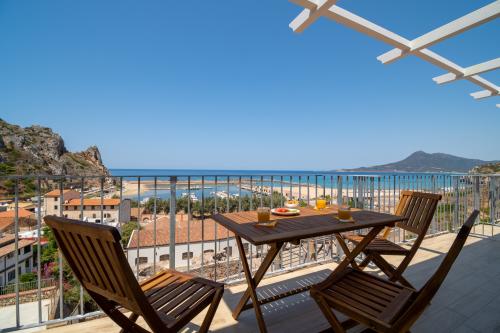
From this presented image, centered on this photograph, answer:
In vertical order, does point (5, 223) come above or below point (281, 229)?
below

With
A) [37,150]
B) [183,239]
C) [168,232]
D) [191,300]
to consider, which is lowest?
[183,239]

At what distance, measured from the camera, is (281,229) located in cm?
158

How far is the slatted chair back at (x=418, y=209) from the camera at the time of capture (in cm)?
238

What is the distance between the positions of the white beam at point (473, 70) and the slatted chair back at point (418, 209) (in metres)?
2.78

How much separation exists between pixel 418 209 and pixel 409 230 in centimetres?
28

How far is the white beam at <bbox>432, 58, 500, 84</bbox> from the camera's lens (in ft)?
11.9

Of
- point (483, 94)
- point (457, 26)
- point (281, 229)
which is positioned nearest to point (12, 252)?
point (281, 229)

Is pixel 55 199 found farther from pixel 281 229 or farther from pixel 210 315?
pixel 281 229

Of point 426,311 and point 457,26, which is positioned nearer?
point 426,311

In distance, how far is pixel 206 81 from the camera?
20203 millimetres

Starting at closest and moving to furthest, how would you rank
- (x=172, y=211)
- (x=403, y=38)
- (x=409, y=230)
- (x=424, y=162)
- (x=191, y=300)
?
(x=191, y=300) < (x=172, y=211) < (x=409, y=230) < (x=403, y=38) < (x=424, y=162)

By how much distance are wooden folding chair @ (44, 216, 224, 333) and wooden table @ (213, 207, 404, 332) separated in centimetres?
39

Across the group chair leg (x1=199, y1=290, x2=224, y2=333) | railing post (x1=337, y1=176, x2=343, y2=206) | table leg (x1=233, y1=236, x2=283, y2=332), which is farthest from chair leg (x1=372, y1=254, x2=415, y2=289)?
chair leg (x1=199, y1=290, x2=224, y2=333)

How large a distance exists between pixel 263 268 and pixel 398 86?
16.0 meters
